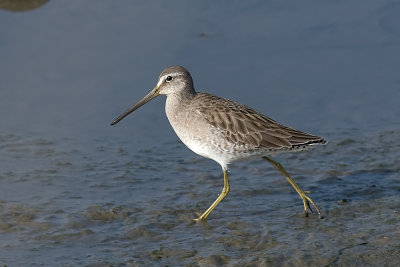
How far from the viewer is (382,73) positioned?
9375 millimetres

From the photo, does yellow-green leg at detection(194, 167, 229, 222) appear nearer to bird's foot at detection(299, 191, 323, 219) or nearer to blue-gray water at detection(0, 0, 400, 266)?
blue-gray water at detection(0, 0, 400, 266)

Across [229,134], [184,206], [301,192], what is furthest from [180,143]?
[301,192]

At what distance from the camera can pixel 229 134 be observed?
694 cm

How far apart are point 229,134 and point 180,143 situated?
1.50 meters

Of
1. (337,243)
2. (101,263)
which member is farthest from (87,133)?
(337,243)

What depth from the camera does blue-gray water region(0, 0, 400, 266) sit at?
6472 millimetres

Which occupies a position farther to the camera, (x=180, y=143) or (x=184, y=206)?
(x=180, y=143)

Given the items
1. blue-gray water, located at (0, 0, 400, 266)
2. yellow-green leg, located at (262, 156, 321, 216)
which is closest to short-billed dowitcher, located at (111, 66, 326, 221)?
yellow-green leg, located at (262, 156, 321, 216)

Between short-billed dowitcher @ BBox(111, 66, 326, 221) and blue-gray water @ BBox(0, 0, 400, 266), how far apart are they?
17.1 inches

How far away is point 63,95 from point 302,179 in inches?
109

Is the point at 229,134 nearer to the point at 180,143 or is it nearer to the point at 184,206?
the point at 184,206

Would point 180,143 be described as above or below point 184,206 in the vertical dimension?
above

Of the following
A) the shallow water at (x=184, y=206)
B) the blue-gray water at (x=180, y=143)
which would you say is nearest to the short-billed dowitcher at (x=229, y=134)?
the shallow water at (x=184, y=206)

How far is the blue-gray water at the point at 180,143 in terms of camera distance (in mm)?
→ 6472
